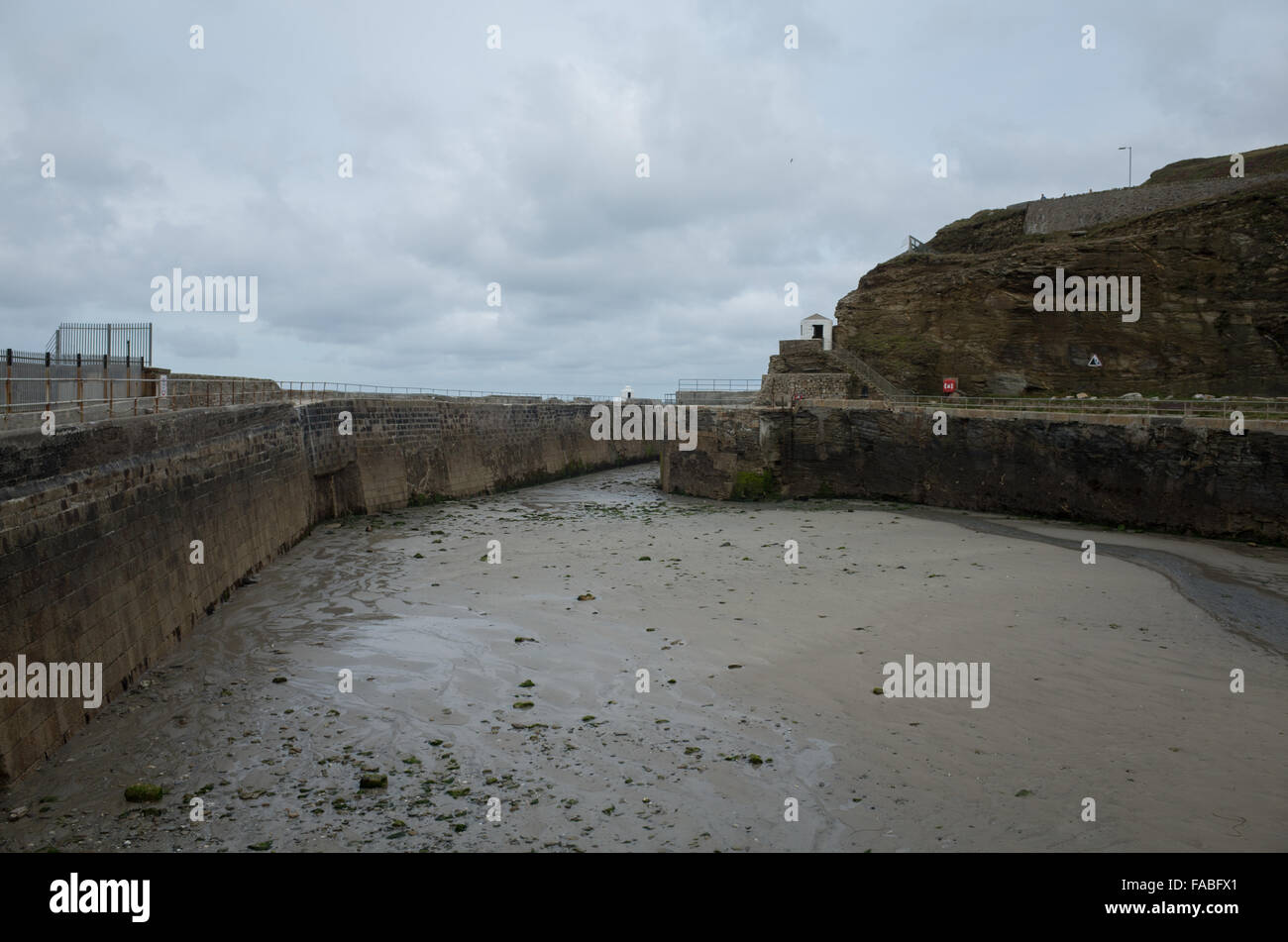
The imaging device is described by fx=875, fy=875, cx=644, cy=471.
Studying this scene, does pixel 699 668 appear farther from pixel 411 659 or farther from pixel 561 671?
pixel 411 659

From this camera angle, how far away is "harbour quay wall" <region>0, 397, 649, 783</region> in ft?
25.1

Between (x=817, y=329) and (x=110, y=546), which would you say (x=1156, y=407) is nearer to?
(x=817, y=329)

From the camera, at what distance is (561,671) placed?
10.5m

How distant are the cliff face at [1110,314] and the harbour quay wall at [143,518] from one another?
77.2 feet

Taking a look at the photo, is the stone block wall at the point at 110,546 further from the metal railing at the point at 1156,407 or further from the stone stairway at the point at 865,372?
the stone stairway at the point at 865,372

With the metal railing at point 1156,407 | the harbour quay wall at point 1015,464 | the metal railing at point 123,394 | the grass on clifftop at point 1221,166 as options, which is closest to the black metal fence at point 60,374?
the metal railing at point 123,394

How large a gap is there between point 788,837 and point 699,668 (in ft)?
13.5

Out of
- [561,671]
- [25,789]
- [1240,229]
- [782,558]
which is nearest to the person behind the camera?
[25,789]

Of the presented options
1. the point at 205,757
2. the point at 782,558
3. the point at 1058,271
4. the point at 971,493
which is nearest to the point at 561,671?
the point at 205,757

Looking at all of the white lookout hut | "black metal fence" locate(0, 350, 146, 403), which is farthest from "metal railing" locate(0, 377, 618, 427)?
the white lookout hut

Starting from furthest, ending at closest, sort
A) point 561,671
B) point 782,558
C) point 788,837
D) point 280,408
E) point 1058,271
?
point 1058,271 → point 280,408 → point 782,558 → point 561,671 → point 788,837

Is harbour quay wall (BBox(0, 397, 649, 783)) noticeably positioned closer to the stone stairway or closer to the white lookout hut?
the stone stairway

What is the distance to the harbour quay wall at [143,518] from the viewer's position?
7641 mm
